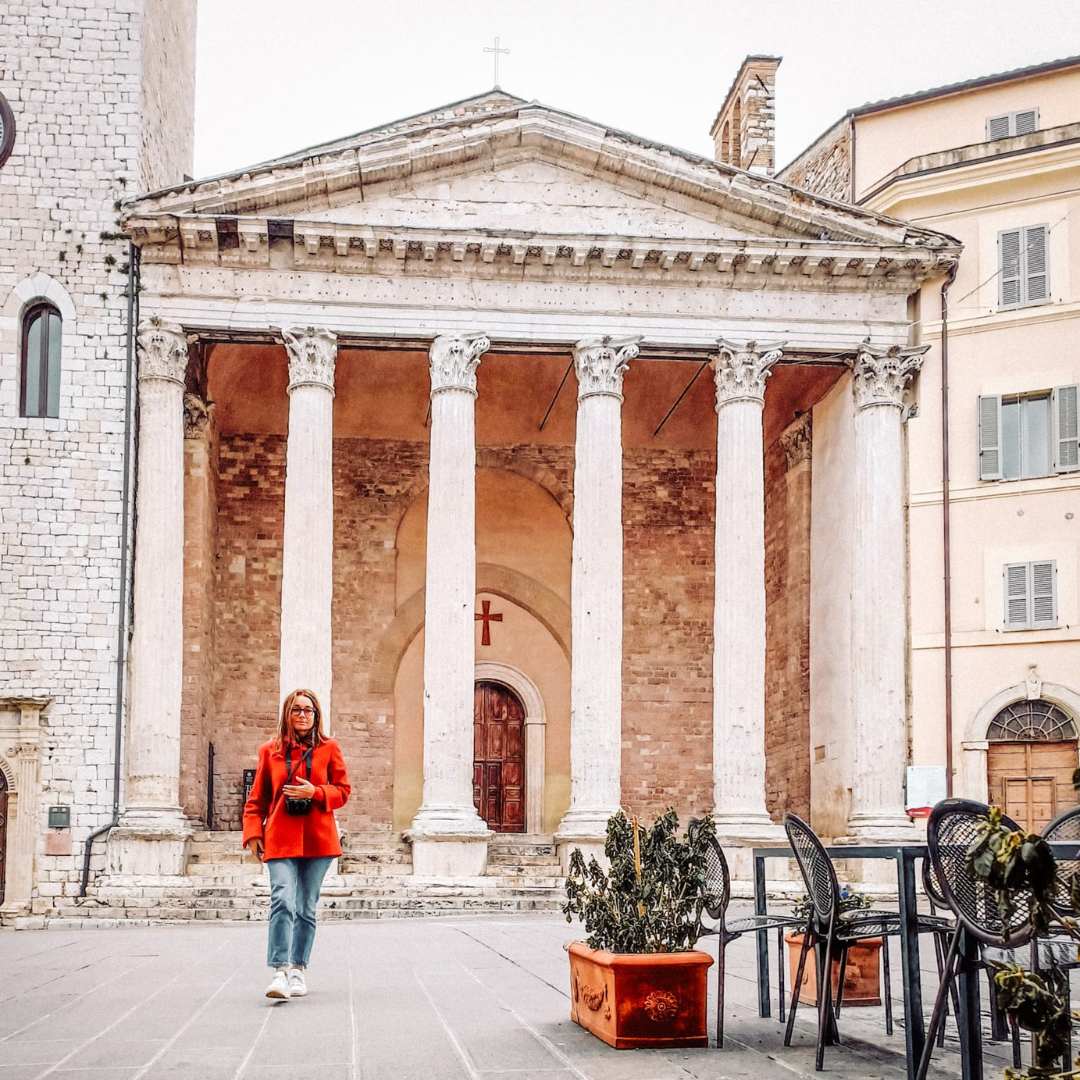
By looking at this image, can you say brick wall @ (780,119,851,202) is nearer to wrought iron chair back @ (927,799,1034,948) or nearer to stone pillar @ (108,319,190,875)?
stone pillar @ (108,319,190,875)

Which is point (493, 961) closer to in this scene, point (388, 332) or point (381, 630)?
point (388, 332)

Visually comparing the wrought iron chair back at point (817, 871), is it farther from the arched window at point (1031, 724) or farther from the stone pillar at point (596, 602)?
the arched window at point (1031, 724)

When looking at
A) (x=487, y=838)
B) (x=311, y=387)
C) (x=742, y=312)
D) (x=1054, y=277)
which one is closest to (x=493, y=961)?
(x=487, y=838)

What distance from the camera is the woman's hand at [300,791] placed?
8.43 meters

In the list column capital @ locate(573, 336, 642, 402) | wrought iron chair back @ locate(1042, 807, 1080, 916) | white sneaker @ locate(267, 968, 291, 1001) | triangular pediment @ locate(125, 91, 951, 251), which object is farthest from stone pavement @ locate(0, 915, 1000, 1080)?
triangular pediment @ locate(125, 91, 951, 251)

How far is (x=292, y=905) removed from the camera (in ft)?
28.0

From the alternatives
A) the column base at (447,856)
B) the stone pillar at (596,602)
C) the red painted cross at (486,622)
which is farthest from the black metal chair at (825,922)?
the red painted cross at (486,622)

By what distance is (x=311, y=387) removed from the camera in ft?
68.7

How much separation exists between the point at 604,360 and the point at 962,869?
1638 cm

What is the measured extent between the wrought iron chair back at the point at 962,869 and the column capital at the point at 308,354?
1631 cm

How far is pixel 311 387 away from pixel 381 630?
20.2ft

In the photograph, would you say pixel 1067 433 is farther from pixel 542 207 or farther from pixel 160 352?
pixel 160 352

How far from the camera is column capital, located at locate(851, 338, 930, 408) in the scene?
21.7m

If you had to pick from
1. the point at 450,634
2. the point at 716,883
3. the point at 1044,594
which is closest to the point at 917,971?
the point at 716,883
